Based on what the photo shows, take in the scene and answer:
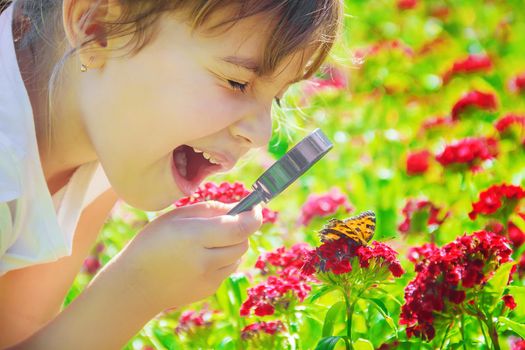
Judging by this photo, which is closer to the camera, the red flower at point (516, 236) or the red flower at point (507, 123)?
the red flower at point (516, 236)

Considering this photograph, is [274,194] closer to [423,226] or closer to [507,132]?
[423,226]

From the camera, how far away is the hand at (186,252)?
4.88 feet

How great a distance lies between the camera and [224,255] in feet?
4.94

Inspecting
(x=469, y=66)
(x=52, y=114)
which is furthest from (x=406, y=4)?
(x=52, y=114)

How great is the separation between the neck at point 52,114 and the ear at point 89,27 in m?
0.09

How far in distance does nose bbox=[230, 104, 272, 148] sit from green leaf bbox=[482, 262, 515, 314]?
41cm

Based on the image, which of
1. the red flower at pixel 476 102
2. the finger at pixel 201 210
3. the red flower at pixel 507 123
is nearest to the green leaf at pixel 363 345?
the finger at pixel 201 210

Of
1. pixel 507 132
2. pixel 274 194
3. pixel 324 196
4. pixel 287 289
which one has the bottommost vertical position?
pixel 507 132

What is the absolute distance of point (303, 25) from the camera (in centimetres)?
151

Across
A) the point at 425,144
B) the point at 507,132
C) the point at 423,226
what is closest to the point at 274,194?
the point at 423,226

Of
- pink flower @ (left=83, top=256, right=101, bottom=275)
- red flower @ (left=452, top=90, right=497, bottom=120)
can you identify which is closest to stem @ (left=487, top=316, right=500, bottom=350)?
pink flower @ (left=83, top=256, right=101, bottom=275)

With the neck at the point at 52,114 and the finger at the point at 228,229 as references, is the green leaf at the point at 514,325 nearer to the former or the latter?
the finger at the point at 228,229

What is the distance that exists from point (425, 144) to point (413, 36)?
4.55ft

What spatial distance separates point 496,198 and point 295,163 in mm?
587
